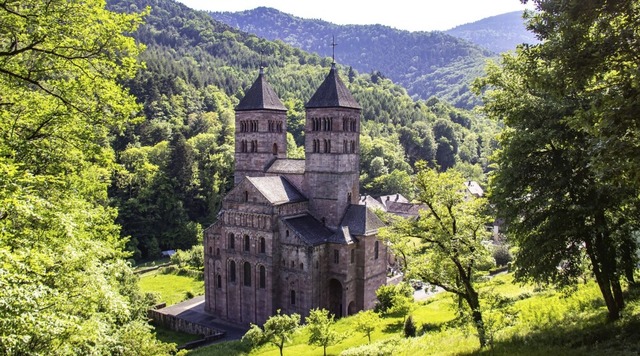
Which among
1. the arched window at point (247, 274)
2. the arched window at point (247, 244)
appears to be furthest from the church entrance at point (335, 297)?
the arched window at point (247, 244)

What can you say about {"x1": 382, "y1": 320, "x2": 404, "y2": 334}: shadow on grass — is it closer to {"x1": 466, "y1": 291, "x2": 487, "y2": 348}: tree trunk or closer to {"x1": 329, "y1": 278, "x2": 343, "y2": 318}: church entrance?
{"x1": 329, "y1": 278, "x2": 343, "y2": 318}: church entrance

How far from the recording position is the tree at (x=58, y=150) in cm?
1260

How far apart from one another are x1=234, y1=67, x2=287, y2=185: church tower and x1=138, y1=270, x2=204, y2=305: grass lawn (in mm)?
16010

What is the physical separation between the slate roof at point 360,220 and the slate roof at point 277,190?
14.6 ft

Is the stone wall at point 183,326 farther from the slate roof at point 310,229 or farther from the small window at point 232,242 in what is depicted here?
the slate roof at point 310,229

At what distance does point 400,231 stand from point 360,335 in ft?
50.1

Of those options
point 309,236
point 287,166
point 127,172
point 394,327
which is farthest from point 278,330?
point 287,166

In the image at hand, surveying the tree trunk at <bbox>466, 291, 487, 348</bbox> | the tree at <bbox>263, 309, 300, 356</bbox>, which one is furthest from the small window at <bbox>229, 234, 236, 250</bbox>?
the tree trunk at <bbox>466, 291, 487, 348</bbox>

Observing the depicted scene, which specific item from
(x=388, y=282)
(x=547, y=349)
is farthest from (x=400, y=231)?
(x=388, y=282)

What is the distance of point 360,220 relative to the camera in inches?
1766

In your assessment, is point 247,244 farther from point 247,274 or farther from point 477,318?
point 477,318

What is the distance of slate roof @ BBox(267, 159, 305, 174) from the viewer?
48.3m

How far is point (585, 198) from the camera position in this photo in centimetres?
1822

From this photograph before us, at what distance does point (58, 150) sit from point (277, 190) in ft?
97.9
